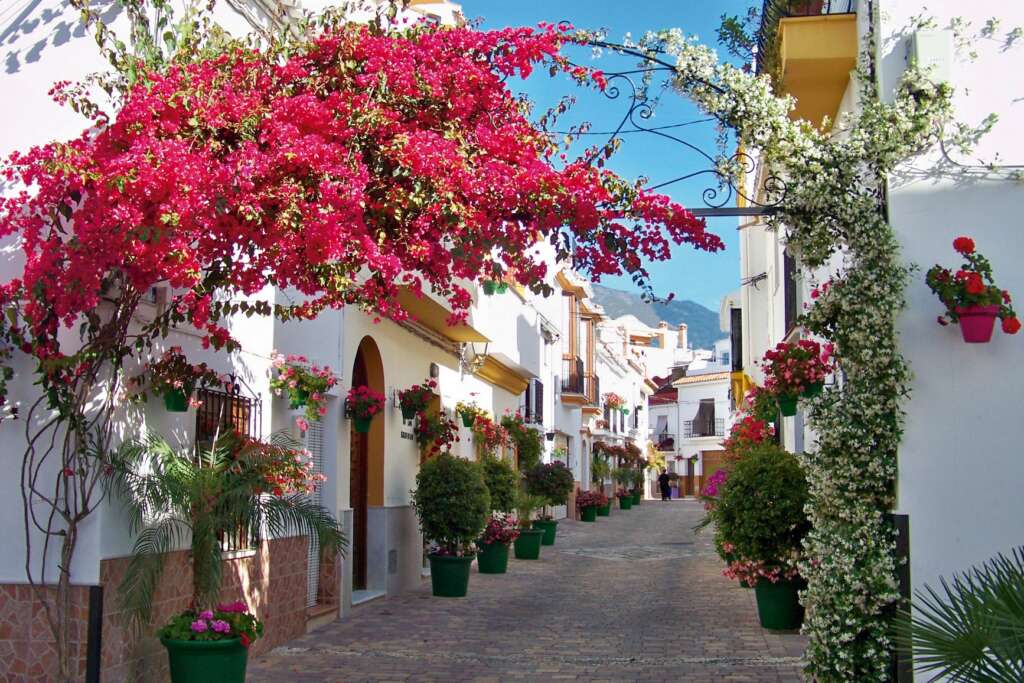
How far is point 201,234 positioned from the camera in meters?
6.95

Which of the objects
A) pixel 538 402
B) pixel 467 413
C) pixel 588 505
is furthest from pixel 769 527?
pixel 588 505

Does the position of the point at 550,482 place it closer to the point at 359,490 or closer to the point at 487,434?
the point at 487,434

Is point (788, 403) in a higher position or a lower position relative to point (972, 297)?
lower

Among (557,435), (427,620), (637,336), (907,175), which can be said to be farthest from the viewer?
(637,336)

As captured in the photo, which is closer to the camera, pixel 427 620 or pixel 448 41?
pixel 448 41

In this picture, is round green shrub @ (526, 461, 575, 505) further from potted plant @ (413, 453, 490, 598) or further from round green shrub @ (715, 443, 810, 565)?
round green shrub @ (715, 443, 810, 565)

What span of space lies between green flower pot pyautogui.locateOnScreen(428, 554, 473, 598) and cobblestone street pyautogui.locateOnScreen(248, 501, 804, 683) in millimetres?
265

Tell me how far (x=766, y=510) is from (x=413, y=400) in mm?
5973

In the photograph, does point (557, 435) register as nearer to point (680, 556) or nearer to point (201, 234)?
point (680, 556)

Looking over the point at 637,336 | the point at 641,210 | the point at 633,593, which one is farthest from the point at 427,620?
the point at 637,336

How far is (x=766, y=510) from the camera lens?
11.2 meters

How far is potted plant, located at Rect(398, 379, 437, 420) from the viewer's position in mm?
15602

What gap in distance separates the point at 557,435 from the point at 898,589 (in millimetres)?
28974

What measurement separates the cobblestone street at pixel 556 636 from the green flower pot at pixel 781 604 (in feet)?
0.63
